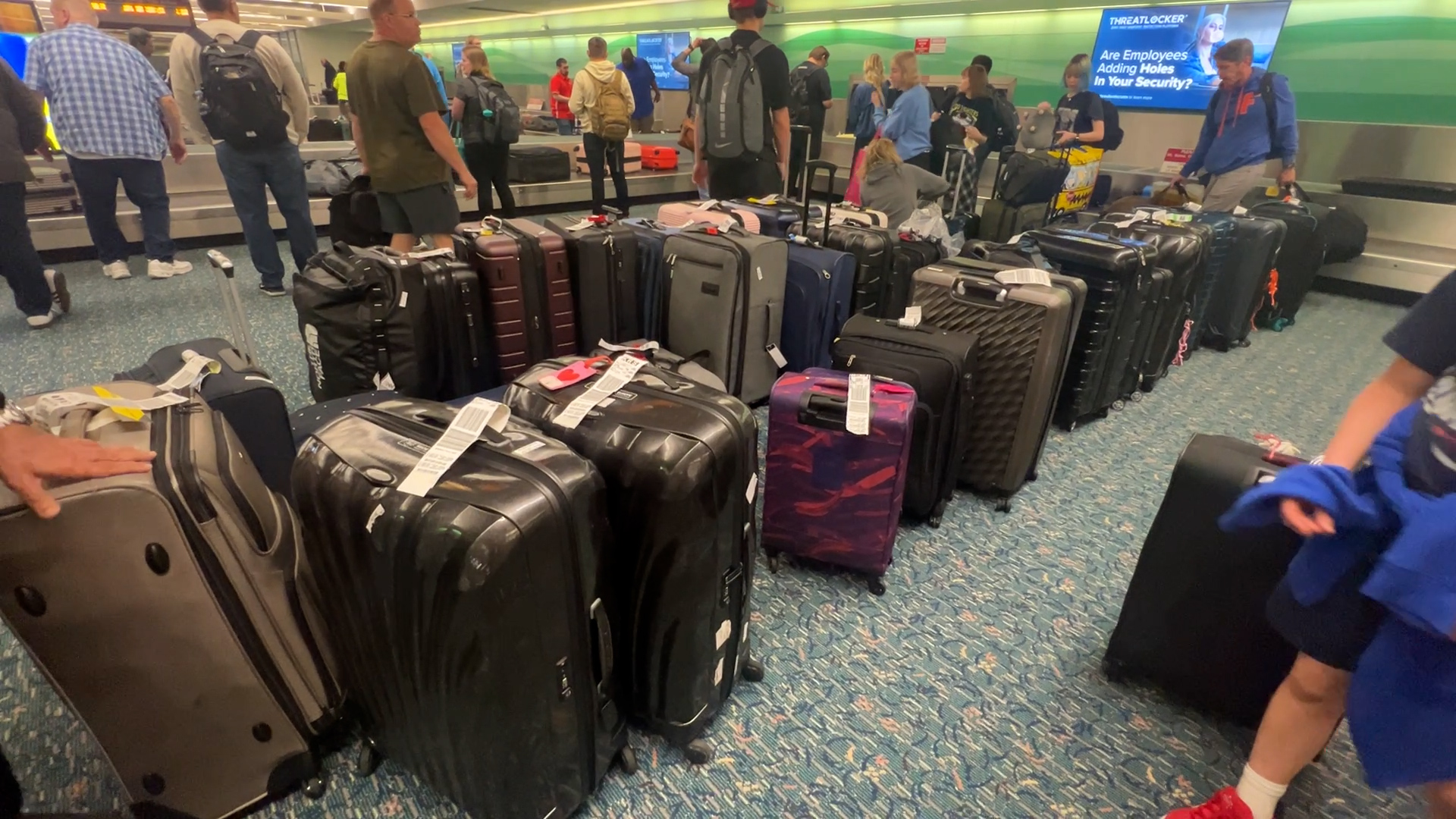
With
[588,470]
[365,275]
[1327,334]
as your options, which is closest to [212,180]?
[365,275]

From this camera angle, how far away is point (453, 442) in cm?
108

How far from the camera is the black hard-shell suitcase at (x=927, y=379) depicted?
2.02 metres

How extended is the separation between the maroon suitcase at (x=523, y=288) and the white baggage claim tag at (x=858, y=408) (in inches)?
45.6

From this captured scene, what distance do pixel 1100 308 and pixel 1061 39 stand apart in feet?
21.0

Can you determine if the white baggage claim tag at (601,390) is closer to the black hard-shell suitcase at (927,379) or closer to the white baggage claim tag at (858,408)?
the white baggage claim tag at (858,408)

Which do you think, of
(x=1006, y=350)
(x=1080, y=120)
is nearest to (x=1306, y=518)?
(x=1006, y=350)

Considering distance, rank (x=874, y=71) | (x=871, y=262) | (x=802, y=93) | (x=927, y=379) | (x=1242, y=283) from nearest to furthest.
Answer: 1. (x=927, y=379)
2. (x=871, y=262)
3. (x=1242, y=283)
4. (x=802, y=93)
5. (x=874, y=71)

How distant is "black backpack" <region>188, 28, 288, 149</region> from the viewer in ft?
11.2

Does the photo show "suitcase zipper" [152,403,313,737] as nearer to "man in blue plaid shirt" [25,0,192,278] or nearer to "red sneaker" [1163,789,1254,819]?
"red sneaker" [1163,789,1254,819]

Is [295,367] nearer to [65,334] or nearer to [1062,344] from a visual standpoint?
[65,334]

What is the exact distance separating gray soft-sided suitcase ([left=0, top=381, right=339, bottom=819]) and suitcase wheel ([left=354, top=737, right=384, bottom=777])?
8 cm

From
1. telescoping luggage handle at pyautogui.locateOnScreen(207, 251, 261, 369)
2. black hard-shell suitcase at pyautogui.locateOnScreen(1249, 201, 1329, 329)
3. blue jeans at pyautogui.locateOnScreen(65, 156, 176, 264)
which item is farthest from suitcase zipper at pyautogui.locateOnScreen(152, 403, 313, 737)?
black hard-shell suitcase at pyautogui.locateOnScreen(1249, 201, 1329, 329)

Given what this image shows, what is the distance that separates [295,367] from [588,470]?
2.72m

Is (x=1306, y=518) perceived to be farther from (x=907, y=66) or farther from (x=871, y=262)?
(x=907, y=66)
